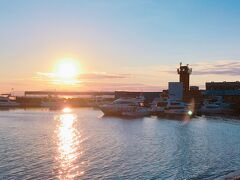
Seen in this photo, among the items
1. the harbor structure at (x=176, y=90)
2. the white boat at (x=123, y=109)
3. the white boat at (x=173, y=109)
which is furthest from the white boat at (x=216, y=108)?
the white boat at (x=123, y=109)

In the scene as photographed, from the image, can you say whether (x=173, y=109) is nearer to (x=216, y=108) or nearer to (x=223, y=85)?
(x=216, y=108)

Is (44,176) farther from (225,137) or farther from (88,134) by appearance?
(225,137)

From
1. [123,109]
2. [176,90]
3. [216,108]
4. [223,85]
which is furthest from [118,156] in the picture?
[223,85]

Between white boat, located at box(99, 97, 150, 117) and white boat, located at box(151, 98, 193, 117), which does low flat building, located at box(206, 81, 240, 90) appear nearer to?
white boat, located at box(151, 98, 193, 117)

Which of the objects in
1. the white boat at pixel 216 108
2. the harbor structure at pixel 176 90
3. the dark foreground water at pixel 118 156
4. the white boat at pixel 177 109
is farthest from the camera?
the harbor structure at pixel 176 90

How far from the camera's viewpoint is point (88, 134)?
5669 centimetres

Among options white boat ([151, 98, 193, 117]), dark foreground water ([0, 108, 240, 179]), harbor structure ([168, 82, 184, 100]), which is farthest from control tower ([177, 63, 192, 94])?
dark foreground water ([0, 108, 240, 179])

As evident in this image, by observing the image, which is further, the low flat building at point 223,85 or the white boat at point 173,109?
the low flat building at point 223,85

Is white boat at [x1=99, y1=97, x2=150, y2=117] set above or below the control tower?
below

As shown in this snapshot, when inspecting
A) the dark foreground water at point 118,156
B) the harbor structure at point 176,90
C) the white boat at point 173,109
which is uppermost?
the harbor structure at point 176,90

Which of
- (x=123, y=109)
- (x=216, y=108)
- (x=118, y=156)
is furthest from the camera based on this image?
(x=216, y=108)

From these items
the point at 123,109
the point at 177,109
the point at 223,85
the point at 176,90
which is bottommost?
the point at 177,109

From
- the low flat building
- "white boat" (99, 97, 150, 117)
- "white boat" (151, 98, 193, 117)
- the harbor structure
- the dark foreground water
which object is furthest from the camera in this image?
the low flat building

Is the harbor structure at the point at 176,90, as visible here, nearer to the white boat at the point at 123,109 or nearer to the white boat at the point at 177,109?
the white boat at the point at 177,109
